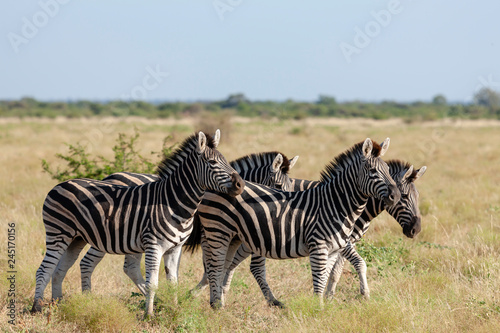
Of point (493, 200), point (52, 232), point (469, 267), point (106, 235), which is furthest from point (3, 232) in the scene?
point (493, 200)

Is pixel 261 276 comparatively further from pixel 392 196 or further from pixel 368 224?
pixel 392 196

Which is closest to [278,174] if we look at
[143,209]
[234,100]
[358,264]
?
[358,264]

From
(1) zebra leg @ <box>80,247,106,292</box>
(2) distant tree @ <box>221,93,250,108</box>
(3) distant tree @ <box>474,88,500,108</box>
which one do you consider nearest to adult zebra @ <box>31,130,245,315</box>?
(1) zebra leg @ <box>80,247,106,292</box>

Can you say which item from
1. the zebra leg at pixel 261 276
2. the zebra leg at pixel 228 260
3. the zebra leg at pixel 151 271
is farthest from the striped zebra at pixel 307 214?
the zebra leg at pixel 151 271

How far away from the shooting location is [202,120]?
32031 millimetres

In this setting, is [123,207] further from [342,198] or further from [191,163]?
[342,198]

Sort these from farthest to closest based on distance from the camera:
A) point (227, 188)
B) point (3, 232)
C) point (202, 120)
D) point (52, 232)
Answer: point (202, 120) → point (3, 232) → point (52, 232) → point (227, 188)

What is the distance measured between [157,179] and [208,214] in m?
0.85

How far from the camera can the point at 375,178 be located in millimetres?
5562

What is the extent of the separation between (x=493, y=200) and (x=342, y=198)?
770 centimetres

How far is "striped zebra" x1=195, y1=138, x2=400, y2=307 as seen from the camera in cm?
564

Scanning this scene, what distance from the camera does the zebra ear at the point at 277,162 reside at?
22.8ft

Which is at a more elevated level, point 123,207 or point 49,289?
point 123,207

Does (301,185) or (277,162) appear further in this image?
(301,185)
